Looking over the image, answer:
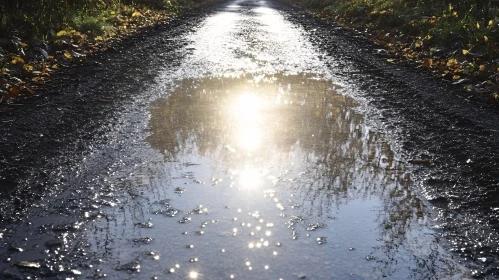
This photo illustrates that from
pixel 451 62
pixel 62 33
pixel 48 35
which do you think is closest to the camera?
pixel 451 62

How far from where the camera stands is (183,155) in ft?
13.8

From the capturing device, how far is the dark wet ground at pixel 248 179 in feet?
8.75

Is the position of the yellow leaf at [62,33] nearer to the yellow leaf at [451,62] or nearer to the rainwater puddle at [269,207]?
the rainwater puddle at [269,207]

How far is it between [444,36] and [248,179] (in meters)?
7.10

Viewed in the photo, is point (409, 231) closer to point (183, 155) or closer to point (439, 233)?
point (439, 233)

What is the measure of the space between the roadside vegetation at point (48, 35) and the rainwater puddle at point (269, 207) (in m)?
2.44

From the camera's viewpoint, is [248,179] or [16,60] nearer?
[248,179]

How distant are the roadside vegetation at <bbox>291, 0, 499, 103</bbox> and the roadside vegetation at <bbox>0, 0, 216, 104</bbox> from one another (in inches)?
239

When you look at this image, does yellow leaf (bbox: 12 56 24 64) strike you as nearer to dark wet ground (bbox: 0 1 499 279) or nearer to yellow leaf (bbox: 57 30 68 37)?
dark wet ground (bbox: 0 1 499 279)

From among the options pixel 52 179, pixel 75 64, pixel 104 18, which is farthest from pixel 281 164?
pixel 104 18

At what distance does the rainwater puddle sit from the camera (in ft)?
8.58

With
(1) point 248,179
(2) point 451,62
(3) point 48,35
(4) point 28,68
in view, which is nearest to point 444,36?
(2) point 451,62

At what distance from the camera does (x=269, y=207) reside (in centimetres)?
327

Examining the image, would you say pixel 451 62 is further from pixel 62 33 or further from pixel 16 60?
pixel 62 33
